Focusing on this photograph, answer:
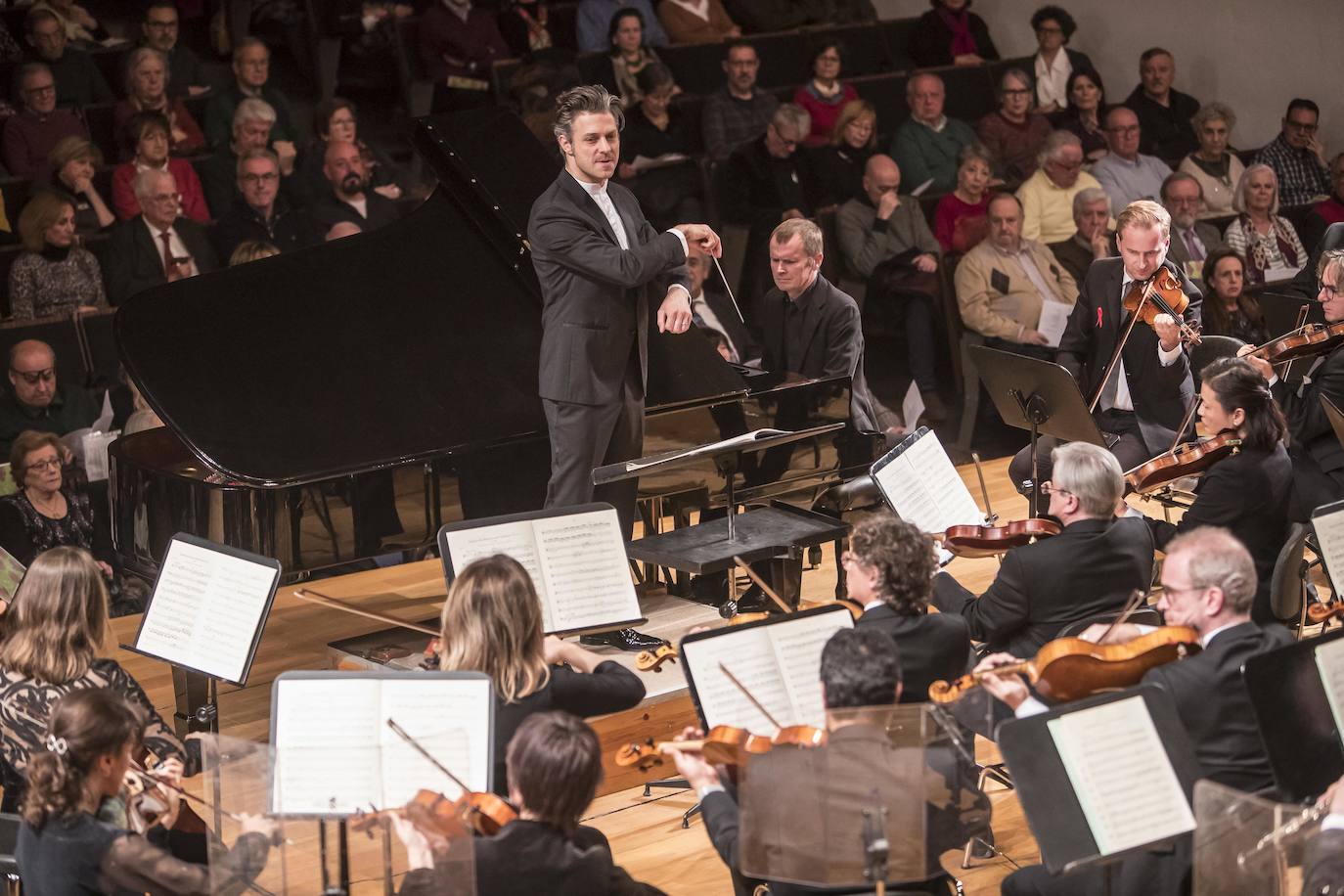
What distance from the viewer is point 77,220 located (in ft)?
24.1

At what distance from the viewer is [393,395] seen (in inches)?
211

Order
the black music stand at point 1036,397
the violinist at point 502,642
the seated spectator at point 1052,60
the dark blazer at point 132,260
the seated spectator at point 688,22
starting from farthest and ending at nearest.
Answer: the seated spectator at point 1052,60, the seated spectator at point 688,22, the dark blazer at point 132,260, the black music stand at point 1036,397, the violinist at point 502,642

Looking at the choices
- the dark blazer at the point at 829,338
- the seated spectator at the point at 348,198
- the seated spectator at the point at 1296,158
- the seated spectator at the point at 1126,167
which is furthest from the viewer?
the seated spectator at the point at 1296,158

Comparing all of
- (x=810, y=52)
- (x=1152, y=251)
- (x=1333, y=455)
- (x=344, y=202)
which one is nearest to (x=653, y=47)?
(x=810, y=52)

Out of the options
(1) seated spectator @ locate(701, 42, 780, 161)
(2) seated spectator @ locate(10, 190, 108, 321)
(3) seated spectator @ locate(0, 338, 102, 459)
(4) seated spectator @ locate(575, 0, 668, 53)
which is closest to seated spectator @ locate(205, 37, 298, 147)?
(2) seated spectator @ locate(10, 190, 108, 321)

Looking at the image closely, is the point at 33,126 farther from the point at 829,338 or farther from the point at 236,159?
the point at 829,338

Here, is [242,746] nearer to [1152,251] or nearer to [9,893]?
[9,893]

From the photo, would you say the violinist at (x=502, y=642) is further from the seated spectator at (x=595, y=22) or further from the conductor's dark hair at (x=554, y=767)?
the seated spectator at (x=595, y=22)

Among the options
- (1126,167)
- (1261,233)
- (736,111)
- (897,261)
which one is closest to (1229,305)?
(1261,233)

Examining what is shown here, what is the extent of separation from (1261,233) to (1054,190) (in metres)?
1.08

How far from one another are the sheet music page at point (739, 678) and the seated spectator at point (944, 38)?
7.12 meters

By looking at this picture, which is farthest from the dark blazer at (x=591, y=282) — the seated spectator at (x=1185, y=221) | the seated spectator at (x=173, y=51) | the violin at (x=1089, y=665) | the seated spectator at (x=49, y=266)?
the seated spectator at (x=1185, y=221)

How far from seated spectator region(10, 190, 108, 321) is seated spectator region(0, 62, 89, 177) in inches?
30.4

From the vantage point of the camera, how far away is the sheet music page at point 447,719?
3.14 m
